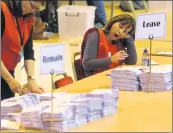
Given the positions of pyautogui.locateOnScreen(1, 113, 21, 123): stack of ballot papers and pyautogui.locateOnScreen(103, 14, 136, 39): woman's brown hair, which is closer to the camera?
pyautogui.locateOnScreen(1, 113, 21, 123): stack of ballot papers

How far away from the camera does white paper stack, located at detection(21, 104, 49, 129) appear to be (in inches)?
105

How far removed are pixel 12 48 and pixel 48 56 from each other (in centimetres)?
71

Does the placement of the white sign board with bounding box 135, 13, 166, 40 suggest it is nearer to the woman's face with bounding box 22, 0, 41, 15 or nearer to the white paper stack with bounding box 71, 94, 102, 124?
the woman's face with bounding box 22, 0, 41, 15

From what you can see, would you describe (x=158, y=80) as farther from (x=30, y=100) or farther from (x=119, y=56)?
(x=30, y=100)

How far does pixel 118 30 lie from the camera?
4.39m

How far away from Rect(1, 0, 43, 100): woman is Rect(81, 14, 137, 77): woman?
584mm

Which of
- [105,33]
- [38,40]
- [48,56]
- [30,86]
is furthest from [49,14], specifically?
[48,56]

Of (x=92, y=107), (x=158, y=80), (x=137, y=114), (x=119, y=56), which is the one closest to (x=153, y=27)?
(x=119, y=56)

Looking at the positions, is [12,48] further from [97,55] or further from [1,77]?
[97,55]

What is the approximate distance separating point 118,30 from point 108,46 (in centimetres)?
17

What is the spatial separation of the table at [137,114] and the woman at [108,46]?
57cm

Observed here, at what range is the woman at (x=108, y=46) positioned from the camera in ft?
14.1

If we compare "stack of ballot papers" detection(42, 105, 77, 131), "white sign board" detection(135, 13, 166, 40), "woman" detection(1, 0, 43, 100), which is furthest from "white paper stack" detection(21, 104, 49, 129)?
"white sign board" detection(135, 13, 166, 40)

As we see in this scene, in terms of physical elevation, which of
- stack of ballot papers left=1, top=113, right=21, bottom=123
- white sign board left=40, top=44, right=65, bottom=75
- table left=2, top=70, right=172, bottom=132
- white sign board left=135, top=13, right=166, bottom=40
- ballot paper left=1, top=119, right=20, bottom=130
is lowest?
table left=2, top=70, right=172, bottom=132
